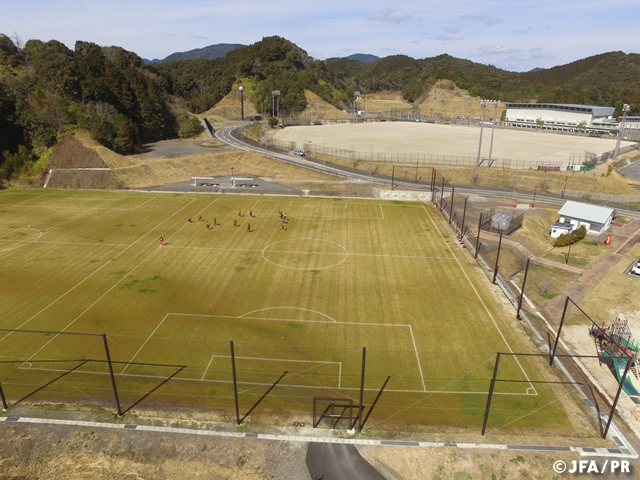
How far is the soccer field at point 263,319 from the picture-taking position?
25.4 metres

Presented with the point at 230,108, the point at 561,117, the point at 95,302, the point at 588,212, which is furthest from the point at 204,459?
the point at 561,117

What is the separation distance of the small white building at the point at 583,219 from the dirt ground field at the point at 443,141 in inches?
1586

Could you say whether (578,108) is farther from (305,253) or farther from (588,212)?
(305,253)

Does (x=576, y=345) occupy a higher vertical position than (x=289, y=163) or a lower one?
lower

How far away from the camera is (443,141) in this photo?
389ft

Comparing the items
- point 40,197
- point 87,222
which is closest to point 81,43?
point 40,197

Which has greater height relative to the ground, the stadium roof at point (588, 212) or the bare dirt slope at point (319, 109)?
the bare dirt slope at point (319, 109)

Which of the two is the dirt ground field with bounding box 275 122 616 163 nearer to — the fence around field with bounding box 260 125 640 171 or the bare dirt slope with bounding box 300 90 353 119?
the fence around field with bounding box 260 125 640 171

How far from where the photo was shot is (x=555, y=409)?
2455 centimetres

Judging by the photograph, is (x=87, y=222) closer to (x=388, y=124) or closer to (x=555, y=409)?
(x=555, y=409)

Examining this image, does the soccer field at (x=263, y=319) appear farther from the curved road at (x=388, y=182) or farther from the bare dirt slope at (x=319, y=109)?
the bare dirt slope at (x=319, y=109)

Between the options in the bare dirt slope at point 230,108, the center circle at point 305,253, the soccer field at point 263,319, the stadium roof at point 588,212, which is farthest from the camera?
the bare dirt slope at point 230,108

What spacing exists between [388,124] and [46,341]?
488 ft

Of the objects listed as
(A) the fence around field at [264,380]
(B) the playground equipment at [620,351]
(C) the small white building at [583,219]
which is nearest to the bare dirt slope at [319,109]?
(C) the small white building at [583,219]
